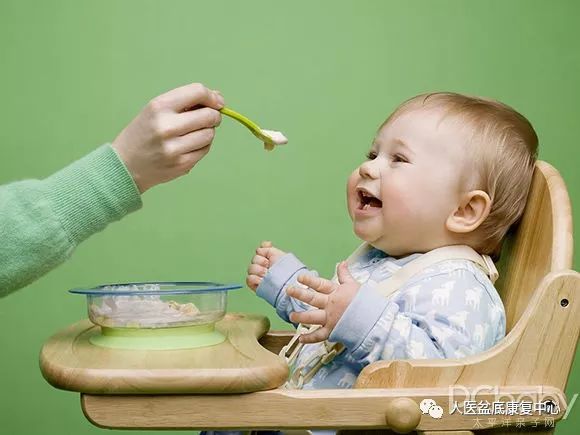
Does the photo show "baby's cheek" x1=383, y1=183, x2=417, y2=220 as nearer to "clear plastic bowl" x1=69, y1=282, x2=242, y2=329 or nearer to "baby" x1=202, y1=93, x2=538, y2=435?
"baby" x1=202, y1=93, x2=538, y2=435

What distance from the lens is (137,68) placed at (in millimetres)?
1635

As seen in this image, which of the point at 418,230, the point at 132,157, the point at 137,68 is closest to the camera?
the point at 132,157

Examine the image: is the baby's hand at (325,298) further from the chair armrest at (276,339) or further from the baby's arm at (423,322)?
the chair armrest at (276,339)

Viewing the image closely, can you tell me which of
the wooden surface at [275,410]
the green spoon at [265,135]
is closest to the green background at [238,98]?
the green spoon at [265,135]

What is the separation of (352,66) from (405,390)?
100 cm

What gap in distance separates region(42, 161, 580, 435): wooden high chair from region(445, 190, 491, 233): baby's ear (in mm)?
127

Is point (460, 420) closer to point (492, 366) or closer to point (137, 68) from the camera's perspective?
point (492, 366)

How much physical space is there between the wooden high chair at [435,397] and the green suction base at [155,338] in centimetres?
10

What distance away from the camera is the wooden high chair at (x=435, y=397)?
74cm

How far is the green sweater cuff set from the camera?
2.84 ft

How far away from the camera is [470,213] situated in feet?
3.30

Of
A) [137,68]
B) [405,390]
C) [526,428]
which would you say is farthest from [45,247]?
[137,68]

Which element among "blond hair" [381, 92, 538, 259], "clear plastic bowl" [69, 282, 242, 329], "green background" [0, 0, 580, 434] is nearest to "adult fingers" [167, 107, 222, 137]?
"clear plastic bowl" [69, 282, 242, 329]

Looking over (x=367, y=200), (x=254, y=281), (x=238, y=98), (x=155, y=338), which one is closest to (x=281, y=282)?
(x=254, y=281)
